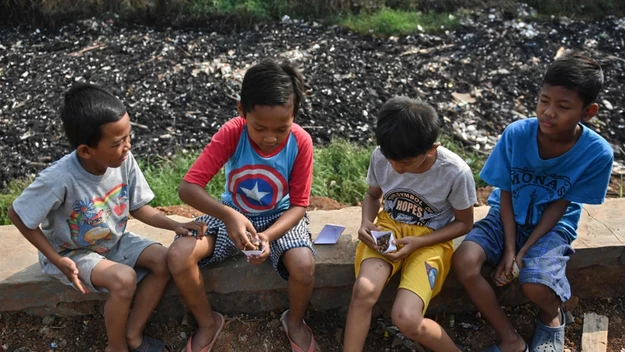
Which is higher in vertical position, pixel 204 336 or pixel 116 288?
pixel 116 288

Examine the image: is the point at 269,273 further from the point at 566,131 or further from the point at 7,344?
the point at 566,131

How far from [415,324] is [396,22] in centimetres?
446

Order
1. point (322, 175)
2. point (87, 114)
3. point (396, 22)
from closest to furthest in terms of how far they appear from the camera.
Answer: point (87, 114) < point (322, 175) < point (396, 22)

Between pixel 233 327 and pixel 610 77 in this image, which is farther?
pixel 610 77

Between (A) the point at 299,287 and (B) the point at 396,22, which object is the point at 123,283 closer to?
(A) the point at 299,287

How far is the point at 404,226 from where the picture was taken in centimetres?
312

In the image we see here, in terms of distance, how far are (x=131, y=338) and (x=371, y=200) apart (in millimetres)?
1327

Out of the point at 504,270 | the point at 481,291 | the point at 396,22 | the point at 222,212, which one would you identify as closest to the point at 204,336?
the point at 222,212

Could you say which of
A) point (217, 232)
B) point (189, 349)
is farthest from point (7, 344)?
point (217, 232)

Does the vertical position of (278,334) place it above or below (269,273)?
below

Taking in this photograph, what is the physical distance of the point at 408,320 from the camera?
2816mm

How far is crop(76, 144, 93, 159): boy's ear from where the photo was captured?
9.06ft

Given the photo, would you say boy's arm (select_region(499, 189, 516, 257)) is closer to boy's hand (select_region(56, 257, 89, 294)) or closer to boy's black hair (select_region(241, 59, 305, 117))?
boy's black hair (select_region(241, 59, 305, 117))

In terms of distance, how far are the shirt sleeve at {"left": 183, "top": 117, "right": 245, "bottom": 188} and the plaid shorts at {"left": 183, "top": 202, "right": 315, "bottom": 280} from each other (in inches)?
10.3
